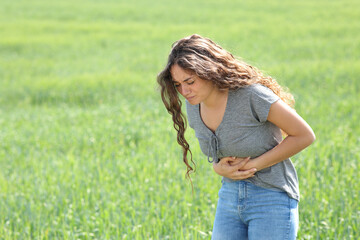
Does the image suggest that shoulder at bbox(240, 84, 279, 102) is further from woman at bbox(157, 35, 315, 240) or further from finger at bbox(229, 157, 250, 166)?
finger at bbox(229, 157, 250, 166)

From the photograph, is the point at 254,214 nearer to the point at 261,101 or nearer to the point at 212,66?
the point at 261,101

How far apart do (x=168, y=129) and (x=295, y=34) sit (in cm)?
975

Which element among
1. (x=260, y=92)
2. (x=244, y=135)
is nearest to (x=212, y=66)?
(x=260, y=92)

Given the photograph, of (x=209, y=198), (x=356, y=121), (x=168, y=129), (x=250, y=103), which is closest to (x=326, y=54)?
(x=356, y=121)

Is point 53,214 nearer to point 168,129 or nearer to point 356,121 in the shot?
point 168,129

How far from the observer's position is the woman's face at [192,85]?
85.4 inches

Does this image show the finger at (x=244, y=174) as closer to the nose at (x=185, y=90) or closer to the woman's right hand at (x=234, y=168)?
the woman's right hand at (x=234, y=168)

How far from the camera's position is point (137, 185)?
14.5 ft

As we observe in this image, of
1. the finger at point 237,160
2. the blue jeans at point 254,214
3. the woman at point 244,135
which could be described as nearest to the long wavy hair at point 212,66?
the woman at point 244,135

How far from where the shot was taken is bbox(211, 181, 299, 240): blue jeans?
83.2 inches

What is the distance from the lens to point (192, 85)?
7.17ft

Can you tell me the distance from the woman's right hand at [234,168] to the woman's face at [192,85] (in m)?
0.32

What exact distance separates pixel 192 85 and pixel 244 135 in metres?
0.34

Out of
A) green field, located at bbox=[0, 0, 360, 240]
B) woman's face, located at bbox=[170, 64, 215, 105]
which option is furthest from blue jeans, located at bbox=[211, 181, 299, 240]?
green field, located at bbox=[0, 0, 360, 240]
